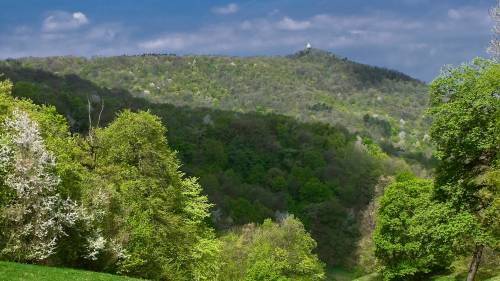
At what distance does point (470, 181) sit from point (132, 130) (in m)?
26.2

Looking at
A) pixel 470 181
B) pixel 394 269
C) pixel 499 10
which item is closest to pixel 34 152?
pixel 470 181

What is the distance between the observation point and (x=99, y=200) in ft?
150

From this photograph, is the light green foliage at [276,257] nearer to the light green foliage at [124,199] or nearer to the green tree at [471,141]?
the light green foliage at [124,199]

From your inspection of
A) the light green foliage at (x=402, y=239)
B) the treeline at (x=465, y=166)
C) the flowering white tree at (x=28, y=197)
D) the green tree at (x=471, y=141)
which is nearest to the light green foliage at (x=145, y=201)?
the flowering white tree at (x=28, y=197)

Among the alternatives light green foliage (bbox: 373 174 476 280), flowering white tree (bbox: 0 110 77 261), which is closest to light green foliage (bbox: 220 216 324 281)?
light green foliage (bbox: 373 174 476 280)

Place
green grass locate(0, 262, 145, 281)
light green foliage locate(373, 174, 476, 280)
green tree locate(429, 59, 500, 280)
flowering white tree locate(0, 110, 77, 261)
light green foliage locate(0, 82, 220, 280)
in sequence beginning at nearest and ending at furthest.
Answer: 1. green grass locate(0, 262, 145, 281)
2. flowering white tree locate(0, 110, 77, 261)
3. green tree locate(429, 59, 500, 280)
4. light green foliage locate(0, 82, 220, 280)
5. light green foliage locate(373, 174, 476, 280)

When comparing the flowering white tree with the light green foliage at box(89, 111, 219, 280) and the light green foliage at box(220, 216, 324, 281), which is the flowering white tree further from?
the light green foliage at box(220, 216, 324, 281)

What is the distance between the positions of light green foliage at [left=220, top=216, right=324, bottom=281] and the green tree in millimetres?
32250

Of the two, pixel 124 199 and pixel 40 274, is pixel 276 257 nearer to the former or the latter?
pixel 124 199

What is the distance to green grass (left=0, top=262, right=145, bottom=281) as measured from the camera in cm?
3234

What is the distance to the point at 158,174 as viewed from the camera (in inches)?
2050

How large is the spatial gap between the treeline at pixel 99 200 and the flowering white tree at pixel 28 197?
2.5 inches

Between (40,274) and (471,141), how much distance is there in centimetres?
2884

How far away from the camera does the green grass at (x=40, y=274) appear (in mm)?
32344
